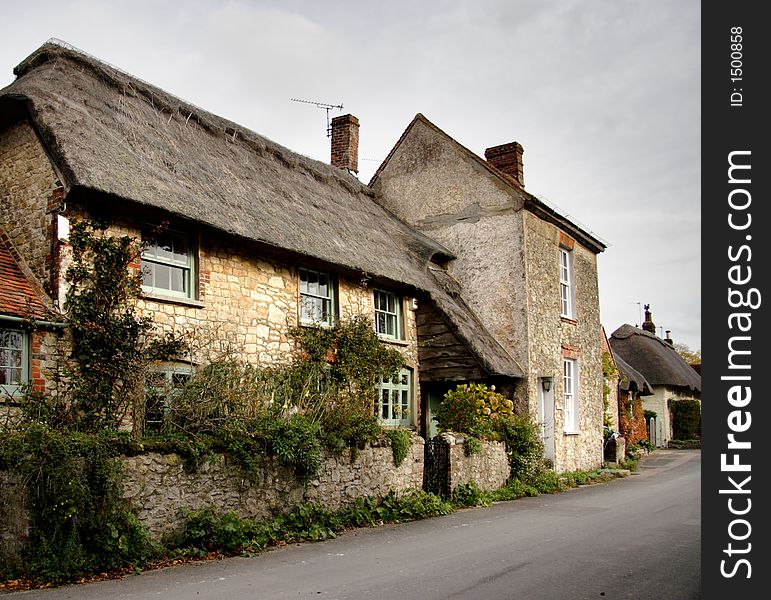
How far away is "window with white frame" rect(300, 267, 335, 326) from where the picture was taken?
1443 cm

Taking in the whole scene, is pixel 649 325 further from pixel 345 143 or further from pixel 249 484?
pixel 249 484

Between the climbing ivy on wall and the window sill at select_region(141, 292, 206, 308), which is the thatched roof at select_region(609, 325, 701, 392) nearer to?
the window sill at select_region(141, 292, 206, 308)

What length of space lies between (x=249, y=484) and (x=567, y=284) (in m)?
13.1

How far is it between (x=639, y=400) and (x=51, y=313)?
29.0 m

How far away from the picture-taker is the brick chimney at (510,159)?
66.0 ft

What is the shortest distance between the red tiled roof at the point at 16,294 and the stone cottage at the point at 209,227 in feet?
0.16

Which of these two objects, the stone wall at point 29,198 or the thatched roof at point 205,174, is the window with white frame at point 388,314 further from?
the stone wall at point 29,198

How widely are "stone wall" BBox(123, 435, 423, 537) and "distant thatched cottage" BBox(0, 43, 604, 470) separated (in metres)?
2.83

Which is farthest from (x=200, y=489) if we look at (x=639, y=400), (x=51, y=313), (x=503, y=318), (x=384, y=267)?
(x=639, y=400)

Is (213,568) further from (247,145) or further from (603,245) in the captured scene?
(603,245)

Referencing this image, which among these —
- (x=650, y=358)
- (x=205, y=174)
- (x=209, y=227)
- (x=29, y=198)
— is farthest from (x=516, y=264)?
(x=650, y=358)

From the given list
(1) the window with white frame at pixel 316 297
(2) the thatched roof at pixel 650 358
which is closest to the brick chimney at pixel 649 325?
(2) the thatched roof at pixel 650 358

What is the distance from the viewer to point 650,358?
3800cm

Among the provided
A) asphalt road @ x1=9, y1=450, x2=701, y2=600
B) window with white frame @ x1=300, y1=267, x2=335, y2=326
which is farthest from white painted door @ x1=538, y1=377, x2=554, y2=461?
window with white frame @ x1=300, y1=267, x2=335, y2=326
